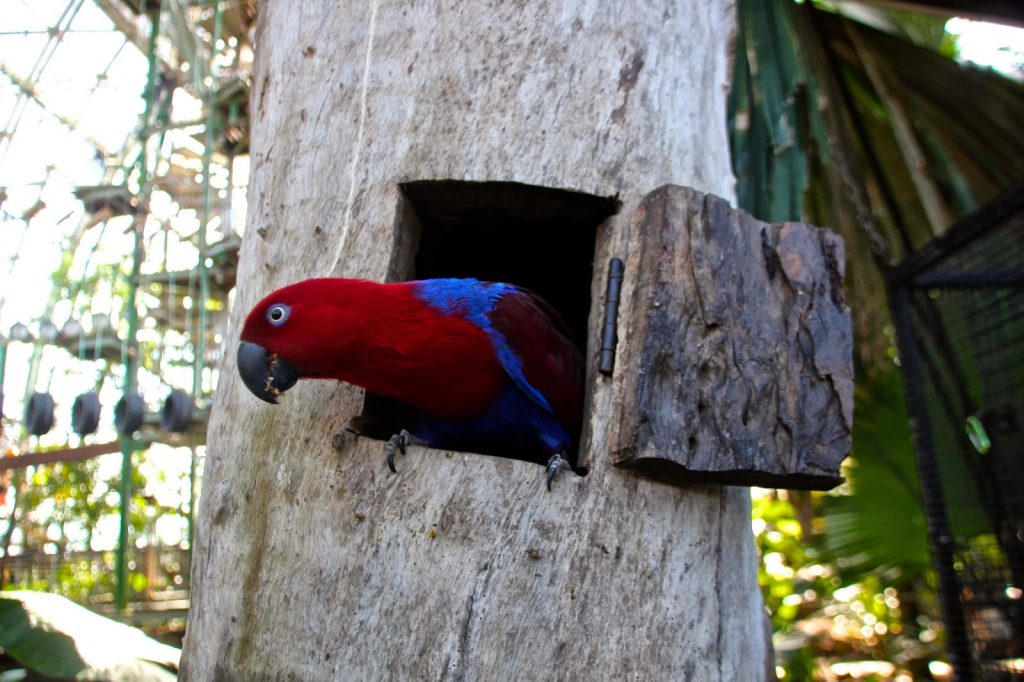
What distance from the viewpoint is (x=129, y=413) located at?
10.6ft

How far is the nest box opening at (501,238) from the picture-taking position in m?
2.07

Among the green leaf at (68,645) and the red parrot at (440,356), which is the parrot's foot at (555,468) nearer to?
the red parrot at (440,356)

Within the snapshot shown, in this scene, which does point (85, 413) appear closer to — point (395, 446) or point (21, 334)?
point (21, 334)

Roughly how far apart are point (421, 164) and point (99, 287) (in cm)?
306

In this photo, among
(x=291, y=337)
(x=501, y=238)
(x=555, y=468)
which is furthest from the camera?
(x=501, y=238)

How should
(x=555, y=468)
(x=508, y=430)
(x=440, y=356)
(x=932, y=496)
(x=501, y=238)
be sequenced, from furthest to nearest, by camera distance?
(x=932, y=496)
(x=501, y=238)
(x=508, y=430)
(x=440, y=356)
(x=555, y=468)

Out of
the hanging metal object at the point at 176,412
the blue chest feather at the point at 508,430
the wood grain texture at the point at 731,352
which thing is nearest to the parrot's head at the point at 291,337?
the blue chest feather at the point at 508,430

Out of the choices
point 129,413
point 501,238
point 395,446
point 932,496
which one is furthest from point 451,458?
point 932,496

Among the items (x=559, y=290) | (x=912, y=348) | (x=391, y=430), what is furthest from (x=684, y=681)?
(x=912, y=348)

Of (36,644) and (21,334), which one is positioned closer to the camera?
(36,644)

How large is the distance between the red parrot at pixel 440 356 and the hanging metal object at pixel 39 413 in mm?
1856

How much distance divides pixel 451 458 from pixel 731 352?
2.18ft

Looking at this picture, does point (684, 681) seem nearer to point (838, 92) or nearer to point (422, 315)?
point (422, 315)

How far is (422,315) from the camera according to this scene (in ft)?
6.42
